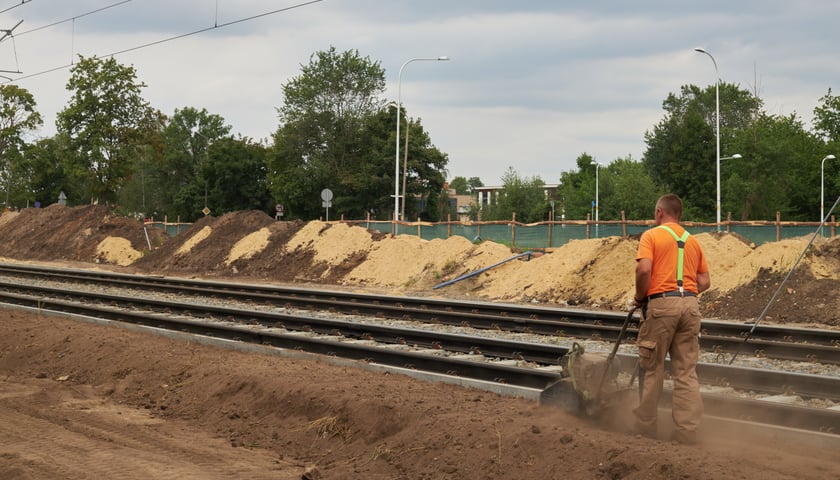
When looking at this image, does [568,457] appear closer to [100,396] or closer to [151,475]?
[151,475]

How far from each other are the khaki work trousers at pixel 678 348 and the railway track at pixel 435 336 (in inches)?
45.8

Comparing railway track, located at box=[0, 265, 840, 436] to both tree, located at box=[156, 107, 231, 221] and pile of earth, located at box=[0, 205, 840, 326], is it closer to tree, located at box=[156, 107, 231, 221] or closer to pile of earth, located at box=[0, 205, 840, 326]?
pile of earth, located at box=[0, 205, 840, 326]

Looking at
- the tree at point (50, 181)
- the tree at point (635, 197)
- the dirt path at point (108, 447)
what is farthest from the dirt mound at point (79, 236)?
the tree at point (635, 197)

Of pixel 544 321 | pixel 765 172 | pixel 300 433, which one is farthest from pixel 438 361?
pixel 765 172

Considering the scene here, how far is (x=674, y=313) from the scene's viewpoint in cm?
645

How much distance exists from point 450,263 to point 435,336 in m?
14.4

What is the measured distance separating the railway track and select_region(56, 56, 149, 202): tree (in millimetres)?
32699

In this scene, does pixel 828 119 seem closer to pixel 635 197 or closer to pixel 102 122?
pixel 635 197

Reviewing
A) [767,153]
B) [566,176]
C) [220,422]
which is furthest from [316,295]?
[566,176]

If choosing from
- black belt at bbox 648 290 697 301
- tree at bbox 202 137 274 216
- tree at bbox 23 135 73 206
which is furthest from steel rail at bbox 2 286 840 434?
tree at bbox 23 135 73 206

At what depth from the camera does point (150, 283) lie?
82.2 feet

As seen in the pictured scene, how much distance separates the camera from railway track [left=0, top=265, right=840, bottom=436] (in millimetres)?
8383

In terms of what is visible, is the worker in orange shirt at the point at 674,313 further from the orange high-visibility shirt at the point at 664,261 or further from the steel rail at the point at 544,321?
the steel rail at the point at 544,321

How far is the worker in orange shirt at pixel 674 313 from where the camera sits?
21.2ft
